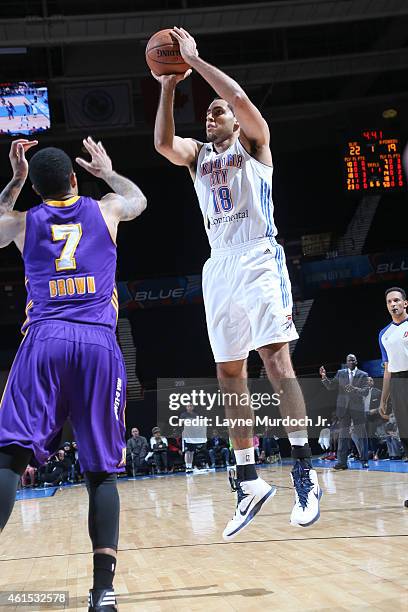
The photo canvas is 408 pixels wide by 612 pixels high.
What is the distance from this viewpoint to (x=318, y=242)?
22.8 meters

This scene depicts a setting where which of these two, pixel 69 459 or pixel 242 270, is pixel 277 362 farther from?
pixel 69 459

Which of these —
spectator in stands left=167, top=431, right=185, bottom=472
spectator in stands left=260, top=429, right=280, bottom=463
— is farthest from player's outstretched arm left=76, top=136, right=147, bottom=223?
spectator in stands left=167, top=431, right=185, bottom=472

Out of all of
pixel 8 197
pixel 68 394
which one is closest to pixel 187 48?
pixel 8 197

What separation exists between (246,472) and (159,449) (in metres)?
13.6

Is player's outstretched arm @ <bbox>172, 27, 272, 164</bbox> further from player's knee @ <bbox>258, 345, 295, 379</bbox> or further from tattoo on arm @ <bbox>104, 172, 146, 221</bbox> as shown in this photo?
player's knee @ <bbox>258, 345, 295, 379</bbox>

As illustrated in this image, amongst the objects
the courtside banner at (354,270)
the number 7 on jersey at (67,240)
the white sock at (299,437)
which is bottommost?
the white sock at (299,437)

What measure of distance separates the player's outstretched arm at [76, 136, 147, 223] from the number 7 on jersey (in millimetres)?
203

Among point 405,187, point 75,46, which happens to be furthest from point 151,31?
point 405,187

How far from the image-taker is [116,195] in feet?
11.9

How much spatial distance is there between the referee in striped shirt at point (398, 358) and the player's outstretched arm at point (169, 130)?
144 inches

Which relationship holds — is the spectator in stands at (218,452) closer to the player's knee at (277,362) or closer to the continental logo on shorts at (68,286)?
the player's knee at (277,362)

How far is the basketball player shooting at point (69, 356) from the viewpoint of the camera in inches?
121

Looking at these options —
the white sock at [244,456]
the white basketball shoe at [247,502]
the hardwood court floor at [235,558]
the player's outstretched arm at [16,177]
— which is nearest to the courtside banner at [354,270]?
the hardwood court floor at [235,558]

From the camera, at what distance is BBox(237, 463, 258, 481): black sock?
14.4 ft
